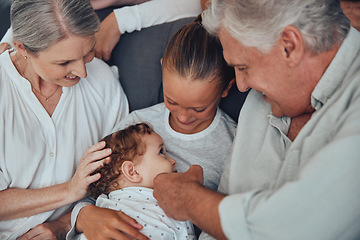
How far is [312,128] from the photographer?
3.76 ft

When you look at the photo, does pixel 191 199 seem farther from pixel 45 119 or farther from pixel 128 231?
pixel 45 119

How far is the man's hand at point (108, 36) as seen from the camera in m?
2.12

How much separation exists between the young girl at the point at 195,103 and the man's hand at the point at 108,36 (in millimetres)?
620

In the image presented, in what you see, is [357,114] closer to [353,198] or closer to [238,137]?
[353,198]

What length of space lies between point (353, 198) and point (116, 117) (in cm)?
143

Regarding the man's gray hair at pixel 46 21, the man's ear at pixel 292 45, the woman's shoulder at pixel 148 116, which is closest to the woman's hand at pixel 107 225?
the woman's shoulder at pixel 148 116

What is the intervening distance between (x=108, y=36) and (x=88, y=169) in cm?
89

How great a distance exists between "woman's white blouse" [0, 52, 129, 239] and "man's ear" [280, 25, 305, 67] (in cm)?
118

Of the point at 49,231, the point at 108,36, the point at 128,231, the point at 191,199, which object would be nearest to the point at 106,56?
the point at 108,36

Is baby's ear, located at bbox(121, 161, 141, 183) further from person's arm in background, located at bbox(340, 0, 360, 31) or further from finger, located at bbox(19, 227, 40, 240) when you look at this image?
person's arm in background, located at bbox(340, 0, 360, 31)

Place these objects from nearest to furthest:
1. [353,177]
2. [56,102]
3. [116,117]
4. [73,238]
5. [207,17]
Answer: [353,177]
[207,17]
[73,238]
[56,102]
[116,117]

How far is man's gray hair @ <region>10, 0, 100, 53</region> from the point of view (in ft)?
4.96

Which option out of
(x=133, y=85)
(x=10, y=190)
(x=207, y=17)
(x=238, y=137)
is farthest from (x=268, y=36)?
(x=10, y=190)

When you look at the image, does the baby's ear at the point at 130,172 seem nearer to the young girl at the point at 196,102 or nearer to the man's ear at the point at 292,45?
the young girl at the point at 196,102
